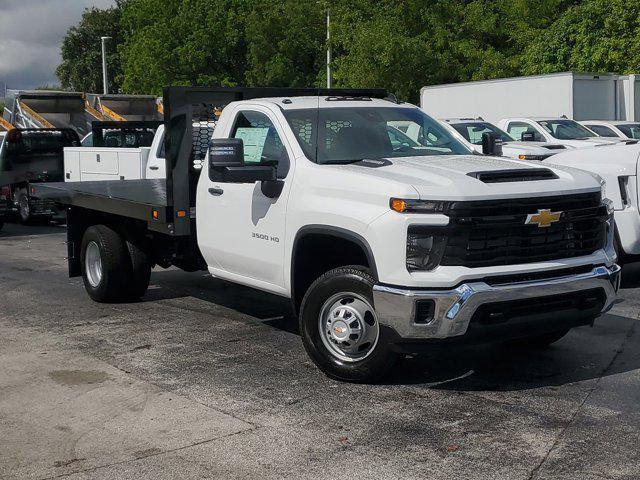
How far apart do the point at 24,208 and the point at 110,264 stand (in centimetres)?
1111

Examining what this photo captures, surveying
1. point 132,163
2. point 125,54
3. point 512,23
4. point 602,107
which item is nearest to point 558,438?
point 132,163

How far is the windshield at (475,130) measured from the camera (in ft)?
64.2

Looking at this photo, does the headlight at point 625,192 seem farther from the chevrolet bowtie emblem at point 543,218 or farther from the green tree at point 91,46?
the green tree at point 91,46

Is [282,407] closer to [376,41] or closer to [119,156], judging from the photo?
[119,156]

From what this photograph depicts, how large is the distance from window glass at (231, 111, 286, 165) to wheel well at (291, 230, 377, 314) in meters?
0.81

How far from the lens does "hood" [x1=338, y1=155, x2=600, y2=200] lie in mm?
6168

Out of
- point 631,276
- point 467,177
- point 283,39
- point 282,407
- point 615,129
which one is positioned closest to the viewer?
point 282,407

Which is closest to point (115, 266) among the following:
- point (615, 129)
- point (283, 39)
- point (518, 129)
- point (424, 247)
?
point (424, 247)

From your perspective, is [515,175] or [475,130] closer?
[515,175]

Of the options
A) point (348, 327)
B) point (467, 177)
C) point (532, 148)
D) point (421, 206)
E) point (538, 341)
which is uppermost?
point (532, 148)

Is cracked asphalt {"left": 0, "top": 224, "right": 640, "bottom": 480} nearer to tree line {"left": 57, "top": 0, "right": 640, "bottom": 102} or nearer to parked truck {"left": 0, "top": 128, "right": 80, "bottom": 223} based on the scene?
parked truck {"left": 0, "top": 128, "right": 80, "bottom": 223}

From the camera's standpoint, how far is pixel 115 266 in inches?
384

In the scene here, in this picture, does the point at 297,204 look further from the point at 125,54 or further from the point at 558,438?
the point at 125,54

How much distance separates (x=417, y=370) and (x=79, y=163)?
1220 centimetres
